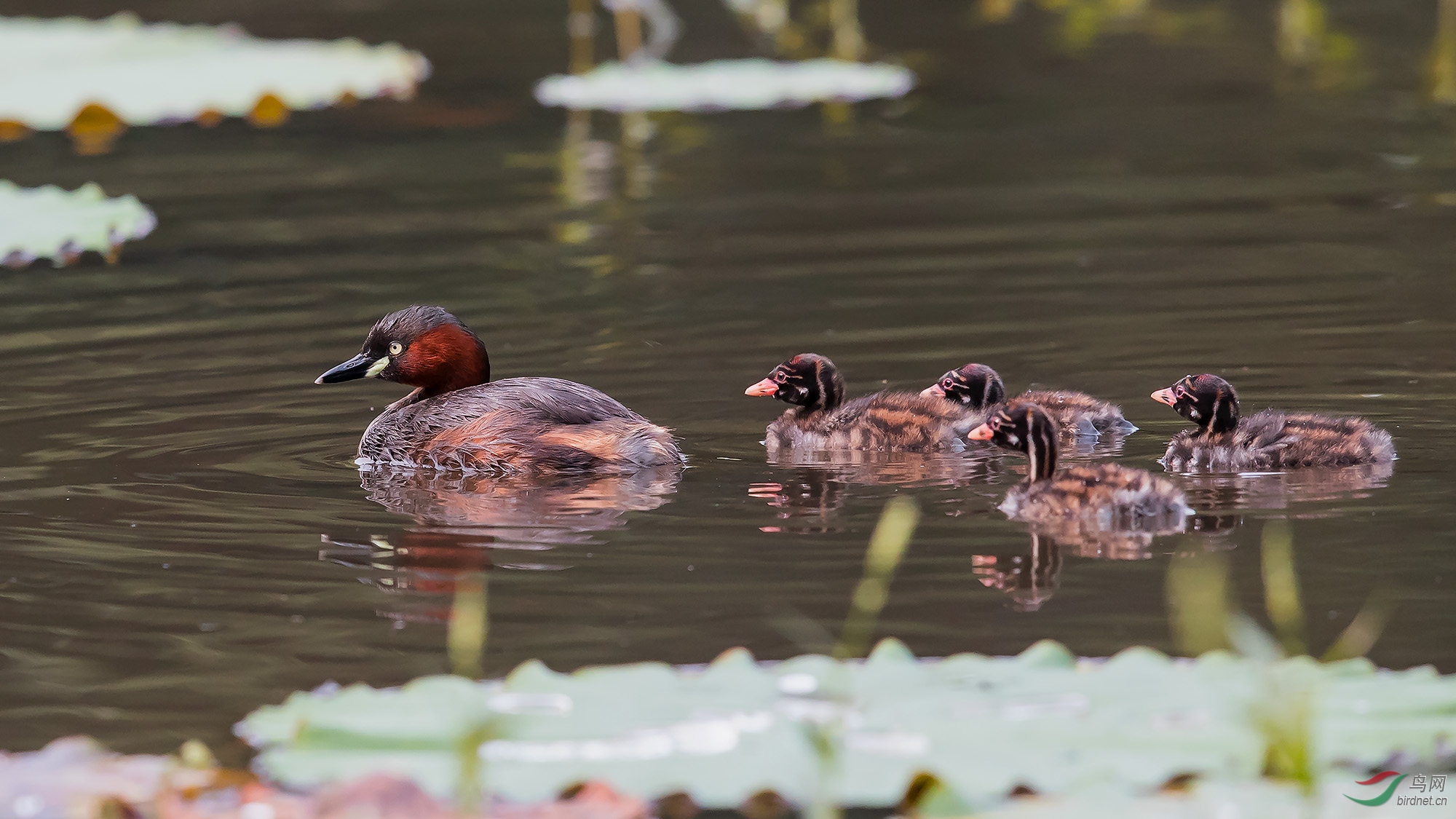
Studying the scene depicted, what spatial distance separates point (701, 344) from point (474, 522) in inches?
122

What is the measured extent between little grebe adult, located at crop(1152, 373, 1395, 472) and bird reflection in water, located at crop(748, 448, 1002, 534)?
27.4 inches

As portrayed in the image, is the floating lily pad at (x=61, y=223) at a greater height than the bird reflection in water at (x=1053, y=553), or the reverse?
the floating lily pad at (x=61, y=223)

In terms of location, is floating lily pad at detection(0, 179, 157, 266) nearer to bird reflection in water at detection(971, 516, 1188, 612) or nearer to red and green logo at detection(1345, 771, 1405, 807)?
bird reflection in water at detection(971, 516, 1188, 612)

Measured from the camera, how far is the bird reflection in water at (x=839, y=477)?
21.4 feet

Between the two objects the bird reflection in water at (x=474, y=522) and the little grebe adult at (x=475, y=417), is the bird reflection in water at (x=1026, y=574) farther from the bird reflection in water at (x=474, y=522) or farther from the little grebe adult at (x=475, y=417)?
the little grebe adult at (x=475, y=417)

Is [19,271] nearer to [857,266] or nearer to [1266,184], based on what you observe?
[857,266]

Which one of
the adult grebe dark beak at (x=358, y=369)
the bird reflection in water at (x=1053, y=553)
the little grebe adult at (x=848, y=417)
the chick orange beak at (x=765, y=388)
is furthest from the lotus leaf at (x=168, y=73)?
the bird reflection in water at (x=1053, y=553)

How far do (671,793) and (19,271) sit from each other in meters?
9.54

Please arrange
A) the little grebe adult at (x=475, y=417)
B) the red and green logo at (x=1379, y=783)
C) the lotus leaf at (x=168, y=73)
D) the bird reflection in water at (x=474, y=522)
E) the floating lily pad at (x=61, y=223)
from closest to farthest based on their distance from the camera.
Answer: the red and green logo at (x=1379, y=783) < the bird reflection in water at (x=474, y=522) < the little grebe adult at (x=475, y=417) < the floating lily pad at (x=61, y=223) < the lotus leaf at (x=168, y=73)

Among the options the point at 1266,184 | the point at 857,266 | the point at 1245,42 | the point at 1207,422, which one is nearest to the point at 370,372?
the point at 1207,422

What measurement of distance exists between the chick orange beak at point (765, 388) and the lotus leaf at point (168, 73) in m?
6.73

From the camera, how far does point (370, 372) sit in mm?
8102

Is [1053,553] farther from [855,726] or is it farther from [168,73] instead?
[168,73]

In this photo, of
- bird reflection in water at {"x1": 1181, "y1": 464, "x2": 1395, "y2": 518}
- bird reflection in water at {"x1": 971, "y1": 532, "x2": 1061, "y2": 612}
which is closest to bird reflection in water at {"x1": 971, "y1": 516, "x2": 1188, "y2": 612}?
bird reflection in water at {"x1": 971, "y1": 532, "x2": 1061, "y2": 612}
